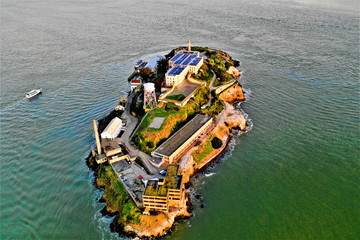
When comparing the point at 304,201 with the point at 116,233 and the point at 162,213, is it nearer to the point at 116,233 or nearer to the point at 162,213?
the point at 162,213

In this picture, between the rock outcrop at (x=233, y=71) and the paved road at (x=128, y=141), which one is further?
the rock outcrop at (x=233, y=71)

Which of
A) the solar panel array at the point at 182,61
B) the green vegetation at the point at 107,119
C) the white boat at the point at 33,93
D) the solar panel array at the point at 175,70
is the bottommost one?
the green vegetation at the point at 107,119

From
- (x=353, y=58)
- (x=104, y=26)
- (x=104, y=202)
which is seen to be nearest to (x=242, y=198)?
(x=104, y=202)

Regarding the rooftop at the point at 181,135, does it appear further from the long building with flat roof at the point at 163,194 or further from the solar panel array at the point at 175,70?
the solar panel array at the point at 175,70

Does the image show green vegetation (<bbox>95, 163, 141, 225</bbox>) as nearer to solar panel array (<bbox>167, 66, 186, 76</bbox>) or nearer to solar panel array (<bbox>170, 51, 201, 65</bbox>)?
solar panel array (<bbox>167, 66, 186, 76</bbox>)

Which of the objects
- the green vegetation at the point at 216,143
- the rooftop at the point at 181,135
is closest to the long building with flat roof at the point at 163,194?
the rooftop at the point at 181,135

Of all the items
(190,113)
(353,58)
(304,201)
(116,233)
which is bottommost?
(116,233)

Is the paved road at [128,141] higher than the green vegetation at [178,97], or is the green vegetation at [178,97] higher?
the green vegetation at [178,97]
